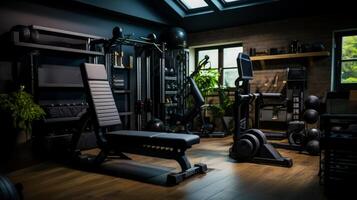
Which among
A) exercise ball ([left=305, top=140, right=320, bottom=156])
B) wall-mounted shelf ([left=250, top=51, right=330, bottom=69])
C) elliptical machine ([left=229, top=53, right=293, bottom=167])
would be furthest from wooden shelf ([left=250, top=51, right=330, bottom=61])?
elliptical machine ([left=229, top=53, right=293, bottom=167])

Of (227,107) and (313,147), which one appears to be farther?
(227,107)

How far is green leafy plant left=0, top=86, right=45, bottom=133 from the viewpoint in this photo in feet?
11.2

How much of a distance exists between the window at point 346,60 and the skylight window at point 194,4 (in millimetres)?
2835

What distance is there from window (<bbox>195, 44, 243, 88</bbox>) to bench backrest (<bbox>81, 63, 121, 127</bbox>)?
12.5ft

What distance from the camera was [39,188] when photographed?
2.78 metres

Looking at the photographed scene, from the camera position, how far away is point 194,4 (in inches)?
268

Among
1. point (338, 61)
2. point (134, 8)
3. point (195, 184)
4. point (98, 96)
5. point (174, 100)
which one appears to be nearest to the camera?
point (195, 184)

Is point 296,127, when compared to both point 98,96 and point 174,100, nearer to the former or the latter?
point 174,100

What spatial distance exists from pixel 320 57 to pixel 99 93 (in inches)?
171

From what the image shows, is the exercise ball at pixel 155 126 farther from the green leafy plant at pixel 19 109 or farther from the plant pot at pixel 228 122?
the green leafy plant at pixel 19 109

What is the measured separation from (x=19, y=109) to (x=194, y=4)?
4652 millimetres

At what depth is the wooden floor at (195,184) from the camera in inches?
101

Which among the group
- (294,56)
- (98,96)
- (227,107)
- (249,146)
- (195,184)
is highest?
(294,56)

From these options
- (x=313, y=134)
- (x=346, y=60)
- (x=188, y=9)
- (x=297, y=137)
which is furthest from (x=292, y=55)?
(x=188, y=9)
